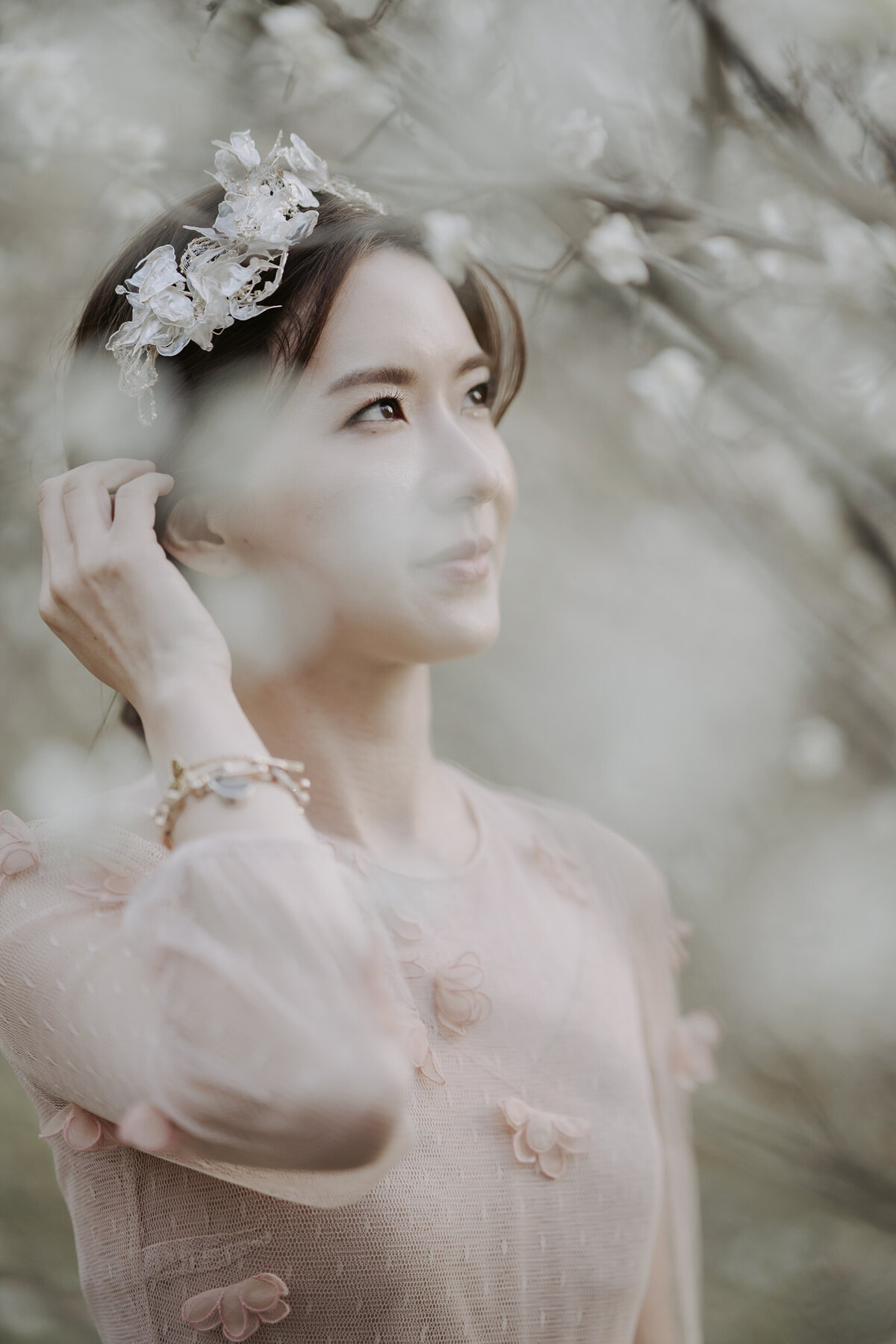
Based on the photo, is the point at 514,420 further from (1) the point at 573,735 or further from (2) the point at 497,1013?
(2) the point at 497,1013

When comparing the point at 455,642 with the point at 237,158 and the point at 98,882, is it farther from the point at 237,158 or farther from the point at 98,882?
the point at 237,158

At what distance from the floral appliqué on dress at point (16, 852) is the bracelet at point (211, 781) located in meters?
0.14

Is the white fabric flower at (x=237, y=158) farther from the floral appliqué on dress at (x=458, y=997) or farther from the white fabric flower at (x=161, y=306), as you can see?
the floral appliqué on dress at (x=458, y=997)

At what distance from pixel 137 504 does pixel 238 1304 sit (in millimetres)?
582

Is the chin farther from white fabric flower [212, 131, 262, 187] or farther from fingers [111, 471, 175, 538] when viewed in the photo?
white fabric flower [212, 131, 262, 187]

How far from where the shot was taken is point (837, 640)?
131cm

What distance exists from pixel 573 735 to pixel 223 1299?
3.14 feet

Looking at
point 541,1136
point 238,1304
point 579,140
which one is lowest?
point 238,1304

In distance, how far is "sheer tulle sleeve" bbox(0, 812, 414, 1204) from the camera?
1.85 ft

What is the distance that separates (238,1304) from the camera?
0.71 metres

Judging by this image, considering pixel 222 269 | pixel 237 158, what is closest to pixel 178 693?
pixel 222 269

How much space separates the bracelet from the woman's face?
0.73ft

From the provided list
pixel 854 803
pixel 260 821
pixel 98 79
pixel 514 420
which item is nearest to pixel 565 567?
pixel 514 420

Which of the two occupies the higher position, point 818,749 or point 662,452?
point 662,452
